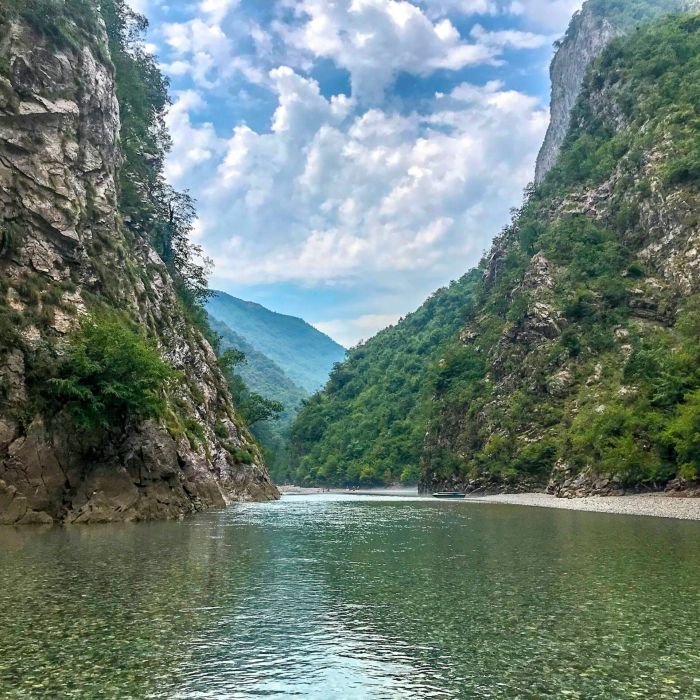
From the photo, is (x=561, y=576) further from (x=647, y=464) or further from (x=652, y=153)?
(x=652, y=153)

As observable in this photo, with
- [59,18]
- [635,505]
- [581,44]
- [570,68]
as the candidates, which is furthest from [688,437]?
[570,68]

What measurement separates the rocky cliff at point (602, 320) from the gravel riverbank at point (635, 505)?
291 centimetres

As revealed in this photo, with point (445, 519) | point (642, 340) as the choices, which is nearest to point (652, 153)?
point (642, 340)

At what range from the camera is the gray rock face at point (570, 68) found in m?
164

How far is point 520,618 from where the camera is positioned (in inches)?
683

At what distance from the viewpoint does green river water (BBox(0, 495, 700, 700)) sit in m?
12.4

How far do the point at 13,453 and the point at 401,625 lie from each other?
3446cm

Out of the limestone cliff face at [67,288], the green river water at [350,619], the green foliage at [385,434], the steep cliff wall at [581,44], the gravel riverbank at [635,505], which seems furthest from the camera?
the green foliage at [385,434]

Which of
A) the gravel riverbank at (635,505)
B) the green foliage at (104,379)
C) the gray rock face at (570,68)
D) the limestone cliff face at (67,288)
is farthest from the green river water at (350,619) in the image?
the gray rock face at (570,68)

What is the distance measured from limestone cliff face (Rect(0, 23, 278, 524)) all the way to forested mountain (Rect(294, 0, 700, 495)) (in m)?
44.1

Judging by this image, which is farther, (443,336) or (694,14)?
(443,336)

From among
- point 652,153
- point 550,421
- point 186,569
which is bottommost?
point 186,569

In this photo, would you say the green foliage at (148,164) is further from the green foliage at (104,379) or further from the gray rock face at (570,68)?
the gray rock face at (570,68)

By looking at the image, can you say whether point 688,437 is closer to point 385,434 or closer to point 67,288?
point 67,288
